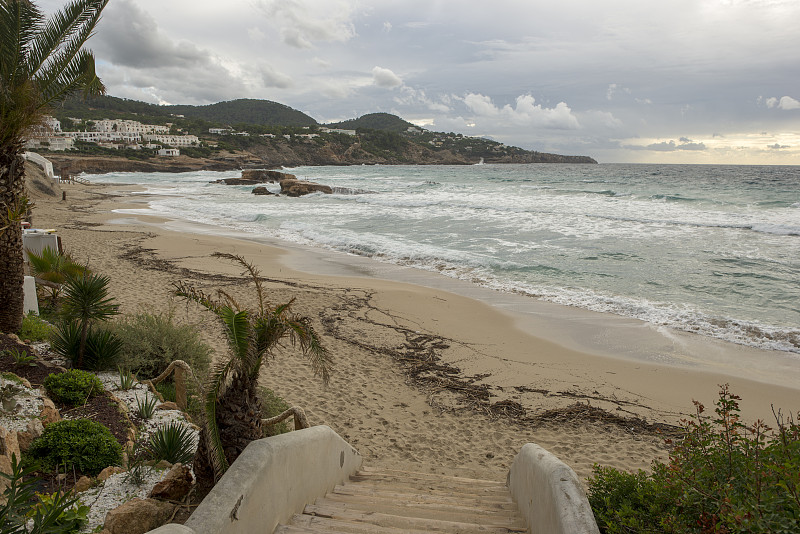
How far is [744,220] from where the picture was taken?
83.0 feet

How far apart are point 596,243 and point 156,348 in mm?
16635

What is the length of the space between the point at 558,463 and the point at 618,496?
38 cm

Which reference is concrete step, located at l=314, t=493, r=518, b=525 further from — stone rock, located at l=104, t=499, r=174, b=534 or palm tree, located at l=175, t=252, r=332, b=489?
stone rock, located at l=104, t=499, r=174, b=534

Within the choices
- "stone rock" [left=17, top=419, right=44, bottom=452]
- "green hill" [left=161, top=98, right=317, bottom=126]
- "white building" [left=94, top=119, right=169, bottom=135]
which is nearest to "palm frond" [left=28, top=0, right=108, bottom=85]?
"stone rock" [left=17, top=419, right=44, bottom=452]

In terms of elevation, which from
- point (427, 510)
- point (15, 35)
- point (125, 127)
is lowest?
point (427, 510)

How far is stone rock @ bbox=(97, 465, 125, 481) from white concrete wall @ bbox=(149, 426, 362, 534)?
1227 mm

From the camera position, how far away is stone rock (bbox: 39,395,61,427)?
3.87 m

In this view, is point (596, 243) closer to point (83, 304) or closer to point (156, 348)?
point (156, 348)

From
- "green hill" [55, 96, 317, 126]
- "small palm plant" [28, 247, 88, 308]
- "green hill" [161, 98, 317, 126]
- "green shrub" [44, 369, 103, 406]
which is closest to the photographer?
"green shrub" [44, 369, 103, 406]

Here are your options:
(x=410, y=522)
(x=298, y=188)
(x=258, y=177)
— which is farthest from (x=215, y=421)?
(x=258, y=177)

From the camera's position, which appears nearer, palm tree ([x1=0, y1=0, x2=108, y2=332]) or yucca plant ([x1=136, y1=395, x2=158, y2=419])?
yucca plant ([x1=136, y1=395, x2=158, y2=419])

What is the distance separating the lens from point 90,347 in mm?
5527

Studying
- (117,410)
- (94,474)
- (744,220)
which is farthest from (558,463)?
(744,220)

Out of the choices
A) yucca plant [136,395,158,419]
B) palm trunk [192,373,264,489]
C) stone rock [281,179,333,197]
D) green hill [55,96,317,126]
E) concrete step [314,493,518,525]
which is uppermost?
green hill [55,96,317,126]
